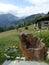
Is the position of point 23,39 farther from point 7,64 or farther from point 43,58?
point 7,64

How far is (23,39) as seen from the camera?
12438 millimetres

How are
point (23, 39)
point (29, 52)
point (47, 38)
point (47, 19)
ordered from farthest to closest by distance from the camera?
point (47, 19) → point (47, 38) → point (23, 39) → point (29, 52)

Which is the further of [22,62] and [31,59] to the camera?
[31,59]

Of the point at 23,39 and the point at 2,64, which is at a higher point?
the point at 23,39

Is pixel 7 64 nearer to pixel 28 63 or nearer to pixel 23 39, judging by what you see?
pixel 28 63

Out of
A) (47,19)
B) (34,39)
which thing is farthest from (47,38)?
(47,19)

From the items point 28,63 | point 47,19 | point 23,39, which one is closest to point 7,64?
point 28,63

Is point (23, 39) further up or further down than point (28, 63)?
further up

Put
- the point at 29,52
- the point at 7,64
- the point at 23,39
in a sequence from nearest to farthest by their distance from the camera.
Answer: the point at 7,64 → the point at 29,52 → the point at 23,39

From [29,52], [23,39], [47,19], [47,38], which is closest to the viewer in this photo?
[29,52]

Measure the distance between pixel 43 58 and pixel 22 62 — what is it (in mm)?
1497

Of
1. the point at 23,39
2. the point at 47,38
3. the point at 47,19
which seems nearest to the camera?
the point at 23,39

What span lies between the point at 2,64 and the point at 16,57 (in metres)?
1.26

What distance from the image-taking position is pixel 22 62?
33.7 ft
